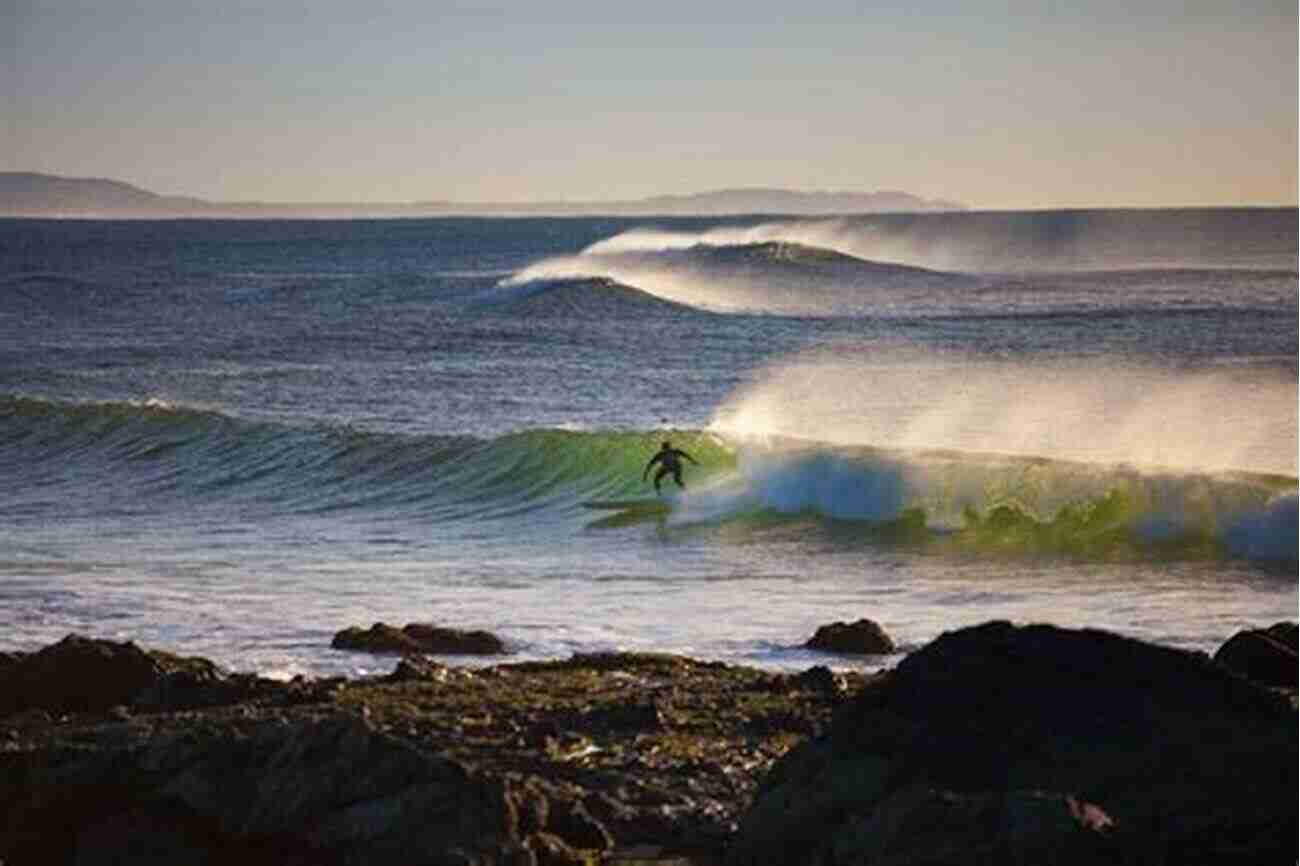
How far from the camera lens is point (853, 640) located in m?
18.6

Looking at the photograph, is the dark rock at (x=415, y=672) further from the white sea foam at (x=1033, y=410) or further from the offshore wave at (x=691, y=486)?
the white sea foam at (x=1033, y=410)

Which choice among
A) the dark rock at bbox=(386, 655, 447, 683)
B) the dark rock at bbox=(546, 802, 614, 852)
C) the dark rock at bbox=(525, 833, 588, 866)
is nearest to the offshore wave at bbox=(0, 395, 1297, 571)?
the dark rock at bbox=(386, 655, 447, 683)

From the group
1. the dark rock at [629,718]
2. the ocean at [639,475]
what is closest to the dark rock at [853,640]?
the ocean at [639,475]

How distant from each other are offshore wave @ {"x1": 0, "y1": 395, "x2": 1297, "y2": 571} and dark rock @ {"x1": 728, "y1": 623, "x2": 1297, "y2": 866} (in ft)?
53.1

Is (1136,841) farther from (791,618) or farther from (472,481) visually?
(472,481)

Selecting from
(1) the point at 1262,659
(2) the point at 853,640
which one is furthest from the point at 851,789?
(2) the point at 853,640

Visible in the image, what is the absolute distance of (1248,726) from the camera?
981 centimetres

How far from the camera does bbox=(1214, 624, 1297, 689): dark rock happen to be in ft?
40.9

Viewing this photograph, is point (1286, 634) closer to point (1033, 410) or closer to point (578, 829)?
point (578, 829)

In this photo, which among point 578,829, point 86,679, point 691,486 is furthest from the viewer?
point 691,486

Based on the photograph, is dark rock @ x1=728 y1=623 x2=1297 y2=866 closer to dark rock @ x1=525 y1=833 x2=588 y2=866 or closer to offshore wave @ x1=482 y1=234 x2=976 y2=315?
dark rock @ x1=525 y1=833 x2=588 y2=866

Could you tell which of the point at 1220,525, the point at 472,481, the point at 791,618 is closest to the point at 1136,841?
the point at 791,618

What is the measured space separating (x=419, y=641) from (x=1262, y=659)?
7737 mm

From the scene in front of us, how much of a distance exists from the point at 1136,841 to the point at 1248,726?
44.4 inches
